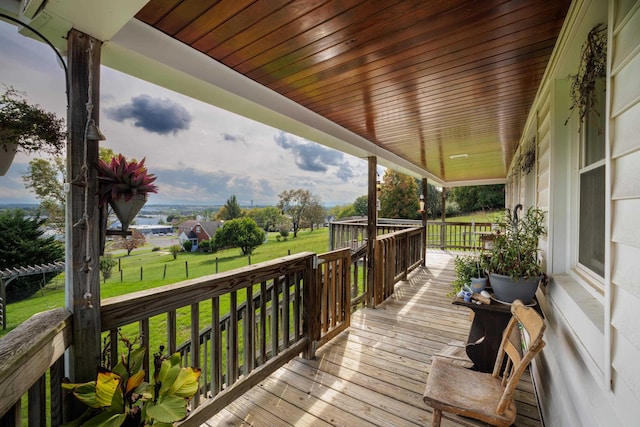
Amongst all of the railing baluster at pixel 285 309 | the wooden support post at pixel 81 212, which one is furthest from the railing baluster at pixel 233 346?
the wooden support post at pixel 81 212

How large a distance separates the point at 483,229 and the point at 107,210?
10345 millimetres

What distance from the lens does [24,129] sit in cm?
114

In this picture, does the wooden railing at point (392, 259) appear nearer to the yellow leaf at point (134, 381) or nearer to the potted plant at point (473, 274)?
the potted plant at point (473, 274)

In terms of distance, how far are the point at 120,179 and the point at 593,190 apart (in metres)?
2.55

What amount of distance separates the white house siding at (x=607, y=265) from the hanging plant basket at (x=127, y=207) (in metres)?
1.88

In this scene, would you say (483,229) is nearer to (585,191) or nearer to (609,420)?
(585,191)

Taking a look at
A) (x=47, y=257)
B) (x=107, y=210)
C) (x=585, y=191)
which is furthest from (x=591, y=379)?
(x=47, y=257)

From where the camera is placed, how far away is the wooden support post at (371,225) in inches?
159

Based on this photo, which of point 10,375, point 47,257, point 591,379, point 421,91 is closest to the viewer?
point 10,375

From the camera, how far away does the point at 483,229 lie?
9.30m

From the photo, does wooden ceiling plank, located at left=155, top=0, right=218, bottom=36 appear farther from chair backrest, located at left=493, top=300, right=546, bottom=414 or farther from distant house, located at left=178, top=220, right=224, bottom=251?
distant house, located at left=178, top=220, right=224, bottom=251

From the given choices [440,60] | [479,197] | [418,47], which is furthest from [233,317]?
[479,197]

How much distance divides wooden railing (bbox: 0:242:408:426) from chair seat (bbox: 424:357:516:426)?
122cm

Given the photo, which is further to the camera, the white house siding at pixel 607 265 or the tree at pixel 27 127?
the tree at pixel 27 127
